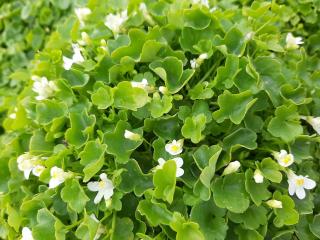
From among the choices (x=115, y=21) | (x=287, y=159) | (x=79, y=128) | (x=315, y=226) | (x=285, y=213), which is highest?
(x=115, y=21)

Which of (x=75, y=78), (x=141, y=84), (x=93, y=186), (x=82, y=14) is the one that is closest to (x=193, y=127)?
(x=141, y=84)

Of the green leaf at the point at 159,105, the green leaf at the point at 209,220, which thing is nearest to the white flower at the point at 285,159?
the green leaf at the point at 209,220

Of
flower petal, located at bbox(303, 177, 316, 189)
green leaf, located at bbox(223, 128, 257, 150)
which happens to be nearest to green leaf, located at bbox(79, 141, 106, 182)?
green leaf, located at bbox(223, 128, 257, 150)

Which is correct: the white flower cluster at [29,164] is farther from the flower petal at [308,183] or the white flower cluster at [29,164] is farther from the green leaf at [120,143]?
the flower petal at [308,183]

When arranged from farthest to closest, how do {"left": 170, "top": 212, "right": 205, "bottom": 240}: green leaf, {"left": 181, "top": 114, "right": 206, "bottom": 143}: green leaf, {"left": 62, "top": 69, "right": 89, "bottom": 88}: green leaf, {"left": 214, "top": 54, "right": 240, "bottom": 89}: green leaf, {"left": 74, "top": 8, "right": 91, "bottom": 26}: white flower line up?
{"left": 74, "top": 8, "right": 91, "bottom": 26}: white flower, {"left": 62, "top": 69, "right": 89, "bottom": 88}: green leaf, {"left": 214, "top": 54, "right": 240, "bottom": 89}: green leaf, {"left": 181, "top": 114, "right": 206, "bottom": 143}: green leaf, {"left": 170, "top": 212, "right": 205, "bottom": 240}: green leaf

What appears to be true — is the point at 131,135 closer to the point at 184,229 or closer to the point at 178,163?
the point at 178,163

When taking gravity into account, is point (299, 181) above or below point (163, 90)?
below

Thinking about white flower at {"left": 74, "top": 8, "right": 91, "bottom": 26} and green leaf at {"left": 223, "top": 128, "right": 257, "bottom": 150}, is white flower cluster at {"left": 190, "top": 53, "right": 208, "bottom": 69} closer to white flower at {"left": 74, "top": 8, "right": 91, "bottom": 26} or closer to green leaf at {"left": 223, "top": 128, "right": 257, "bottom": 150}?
green leaf at {"left": 223, "top": 128, "right": 257, "bottom": 150}
